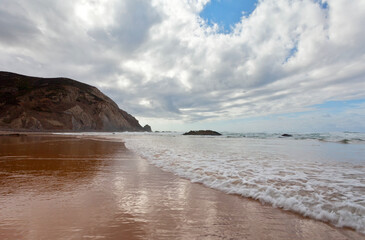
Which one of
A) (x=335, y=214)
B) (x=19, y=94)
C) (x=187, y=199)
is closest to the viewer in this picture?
(x=335, y=214)

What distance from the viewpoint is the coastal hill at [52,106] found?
164 ft

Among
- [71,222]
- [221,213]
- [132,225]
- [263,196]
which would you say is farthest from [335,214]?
[71,222]

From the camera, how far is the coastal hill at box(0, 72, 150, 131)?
1973 inches

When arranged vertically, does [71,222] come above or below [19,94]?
below

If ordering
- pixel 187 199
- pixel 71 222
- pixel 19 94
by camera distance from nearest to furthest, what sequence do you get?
1. pixel 71 222
2. pixel 187 199
3. pixel 19 94

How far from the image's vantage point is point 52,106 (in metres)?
58.4

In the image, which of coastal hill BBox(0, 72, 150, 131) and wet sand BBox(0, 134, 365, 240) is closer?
wet sand BBox(0, 134, 365, 240)

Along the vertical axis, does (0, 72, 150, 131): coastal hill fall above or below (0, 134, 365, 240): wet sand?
above

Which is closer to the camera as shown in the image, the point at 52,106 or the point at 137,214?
the point at 137,214

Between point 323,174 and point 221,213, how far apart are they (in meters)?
3.99

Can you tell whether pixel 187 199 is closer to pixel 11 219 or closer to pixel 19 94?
pixel 11 219

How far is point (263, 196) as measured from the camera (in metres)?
3.24

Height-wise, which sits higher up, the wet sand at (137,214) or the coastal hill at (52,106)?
the coastal hill at (52,106)

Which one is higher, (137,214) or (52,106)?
(52,106)
